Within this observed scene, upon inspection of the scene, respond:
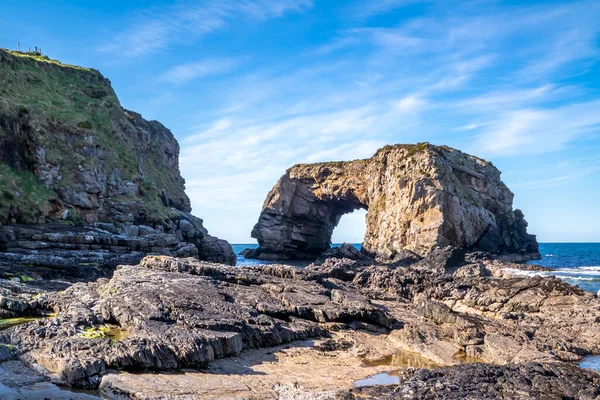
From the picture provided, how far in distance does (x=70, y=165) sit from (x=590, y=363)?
51.6m

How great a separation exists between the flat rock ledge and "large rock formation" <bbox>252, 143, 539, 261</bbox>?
103ft

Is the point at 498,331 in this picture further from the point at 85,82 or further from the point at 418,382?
the point at 85,82

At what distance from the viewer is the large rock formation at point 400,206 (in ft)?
212

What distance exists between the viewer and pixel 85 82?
70.4 meters

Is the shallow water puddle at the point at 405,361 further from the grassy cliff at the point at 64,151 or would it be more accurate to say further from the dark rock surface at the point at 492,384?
the grassy cliff at the point at 64,151

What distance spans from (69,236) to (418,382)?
119 ft

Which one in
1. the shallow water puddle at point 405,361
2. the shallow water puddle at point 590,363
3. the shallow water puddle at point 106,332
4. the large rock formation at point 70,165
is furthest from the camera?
the large rock formation at point 70,165

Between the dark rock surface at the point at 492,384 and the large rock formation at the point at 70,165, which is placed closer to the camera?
the dark rock surface at the point at 492,384

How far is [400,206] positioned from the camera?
6906 centimetres

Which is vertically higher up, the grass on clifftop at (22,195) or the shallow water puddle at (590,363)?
the grass on clifftop at (22,195)

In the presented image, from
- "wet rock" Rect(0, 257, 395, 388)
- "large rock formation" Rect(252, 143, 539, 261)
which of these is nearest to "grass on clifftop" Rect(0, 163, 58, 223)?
"wet rock" Rect(0, 257, 395, 388)

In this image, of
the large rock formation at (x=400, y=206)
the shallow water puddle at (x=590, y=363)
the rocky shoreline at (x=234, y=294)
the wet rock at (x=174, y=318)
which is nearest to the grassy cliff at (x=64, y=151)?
the rocky shoreline at (x=234, y=294)

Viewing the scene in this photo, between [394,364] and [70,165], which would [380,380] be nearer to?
[394,364]

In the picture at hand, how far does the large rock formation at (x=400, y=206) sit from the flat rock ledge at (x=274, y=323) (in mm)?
31429
